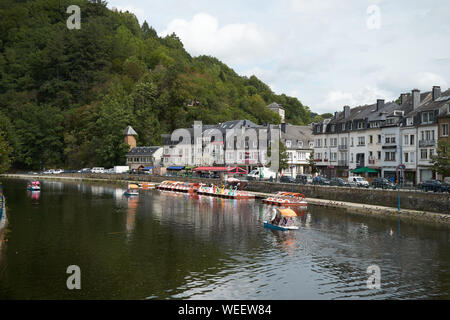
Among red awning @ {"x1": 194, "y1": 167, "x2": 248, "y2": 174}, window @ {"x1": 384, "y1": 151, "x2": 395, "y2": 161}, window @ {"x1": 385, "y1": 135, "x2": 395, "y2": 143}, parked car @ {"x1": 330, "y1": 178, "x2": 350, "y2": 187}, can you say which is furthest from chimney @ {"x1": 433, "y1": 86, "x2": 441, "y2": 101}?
red awning @ {"x1": 194, "y1": 167, "x2": 248, "y2": 174}

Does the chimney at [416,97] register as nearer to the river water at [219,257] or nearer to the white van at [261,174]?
the river water at [219,257]

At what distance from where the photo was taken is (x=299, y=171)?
3656 inches

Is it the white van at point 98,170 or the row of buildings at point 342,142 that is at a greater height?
the row of buildings at point 342,142

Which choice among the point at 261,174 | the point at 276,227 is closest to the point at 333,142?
the point at 261,174

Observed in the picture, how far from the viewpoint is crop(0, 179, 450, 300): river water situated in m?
21.8

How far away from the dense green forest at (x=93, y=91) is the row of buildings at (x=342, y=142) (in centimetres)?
1650

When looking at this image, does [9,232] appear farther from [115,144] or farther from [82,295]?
[115,144]

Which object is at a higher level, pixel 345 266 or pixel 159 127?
pixel 159 127

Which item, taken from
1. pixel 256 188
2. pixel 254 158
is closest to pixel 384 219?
pixel 256 188

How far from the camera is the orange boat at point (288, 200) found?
55.2 meters

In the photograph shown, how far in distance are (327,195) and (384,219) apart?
1357 centimetres

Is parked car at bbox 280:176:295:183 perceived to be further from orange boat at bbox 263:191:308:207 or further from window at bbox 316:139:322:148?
window at bbox 316:139:322:148

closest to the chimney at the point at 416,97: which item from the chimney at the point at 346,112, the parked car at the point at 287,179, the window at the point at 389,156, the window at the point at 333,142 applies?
the window at the point at 389,156
